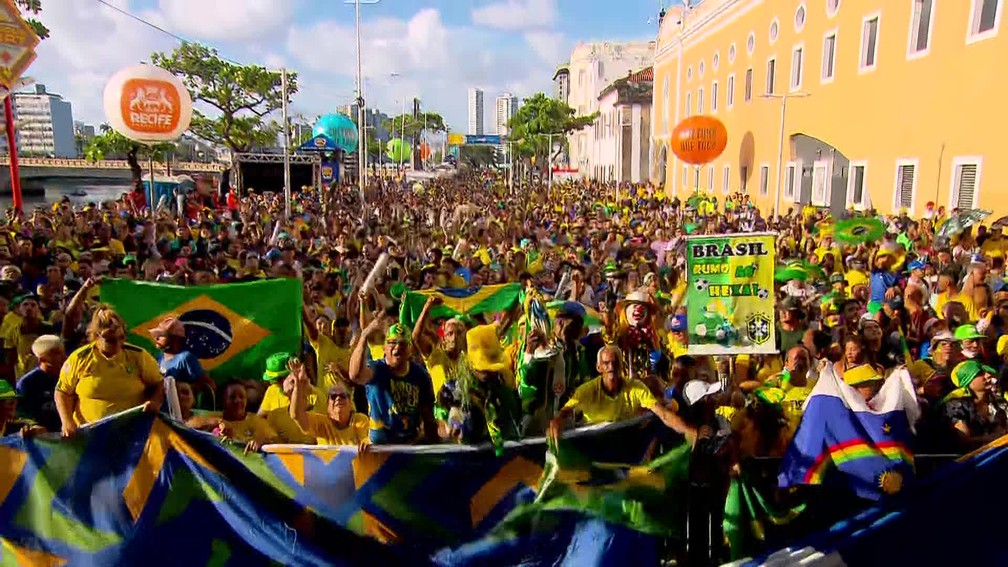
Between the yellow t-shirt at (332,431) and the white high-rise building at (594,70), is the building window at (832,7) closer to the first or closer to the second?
the yellow t-shirt at (332,431)

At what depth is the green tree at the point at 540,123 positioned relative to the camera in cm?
6000

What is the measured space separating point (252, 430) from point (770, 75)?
2449cm

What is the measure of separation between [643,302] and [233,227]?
34.1 ft

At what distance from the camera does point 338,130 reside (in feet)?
98.4

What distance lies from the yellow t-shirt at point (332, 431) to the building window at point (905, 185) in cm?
1613

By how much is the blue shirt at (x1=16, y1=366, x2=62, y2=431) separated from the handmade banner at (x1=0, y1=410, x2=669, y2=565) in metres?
0.83

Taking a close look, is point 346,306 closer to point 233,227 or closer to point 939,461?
point 939,461

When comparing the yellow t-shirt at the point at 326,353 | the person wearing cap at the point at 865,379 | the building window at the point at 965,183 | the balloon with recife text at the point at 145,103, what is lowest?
the yellow t-shirt at the point at 326,353

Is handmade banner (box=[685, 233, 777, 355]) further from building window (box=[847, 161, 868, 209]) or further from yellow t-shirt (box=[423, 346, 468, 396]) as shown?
building window (box=[847, 161, 868, 209])

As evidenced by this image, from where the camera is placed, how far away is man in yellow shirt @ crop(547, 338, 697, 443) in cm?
402

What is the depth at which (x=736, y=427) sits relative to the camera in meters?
3.94

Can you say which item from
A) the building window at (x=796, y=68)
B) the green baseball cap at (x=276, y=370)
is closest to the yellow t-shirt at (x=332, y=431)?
the green baseball cap at (x=276, y=370)

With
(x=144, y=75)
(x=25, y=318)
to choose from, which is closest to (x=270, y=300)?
(x=25, y=318)

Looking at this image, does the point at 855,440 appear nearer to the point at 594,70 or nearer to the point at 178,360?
the point at 178,360
